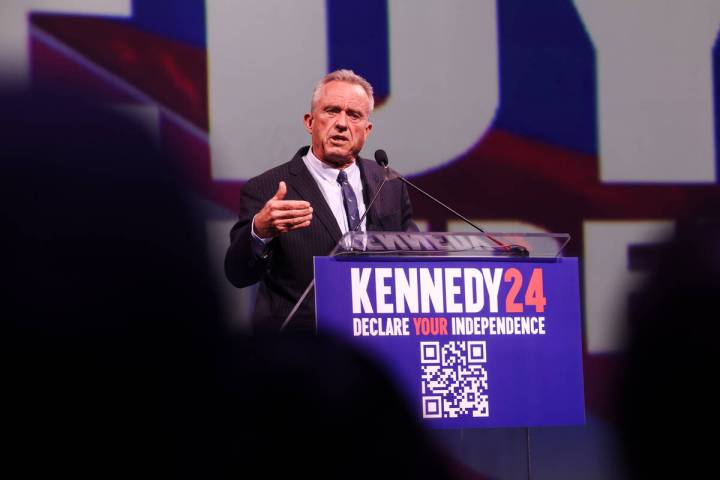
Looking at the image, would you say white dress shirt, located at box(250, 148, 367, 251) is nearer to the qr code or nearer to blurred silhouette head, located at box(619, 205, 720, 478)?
the qr code

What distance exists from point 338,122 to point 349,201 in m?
0.26

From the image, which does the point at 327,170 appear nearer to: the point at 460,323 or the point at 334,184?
the point at 334,184

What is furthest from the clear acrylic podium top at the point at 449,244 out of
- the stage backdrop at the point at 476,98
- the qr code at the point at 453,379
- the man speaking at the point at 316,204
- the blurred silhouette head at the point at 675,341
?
the stage backdrop at the point at 476,98

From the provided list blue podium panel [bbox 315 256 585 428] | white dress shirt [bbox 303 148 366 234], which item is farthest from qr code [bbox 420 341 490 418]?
white dress shirt [bbox 303 148 366 234]

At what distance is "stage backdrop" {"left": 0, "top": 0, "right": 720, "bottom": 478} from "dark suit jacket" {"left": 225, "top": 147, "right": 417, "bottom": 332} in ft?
2.99

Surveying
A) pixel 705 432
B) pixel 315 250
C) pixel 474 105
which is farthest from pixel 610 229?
pixel 315 250

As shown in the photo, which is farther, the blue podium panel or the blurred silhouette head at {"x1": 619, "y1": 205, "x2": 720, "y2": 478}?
the blurred silhouette head at {"x1": 619, "y1": 205, "x2": 720, "y2": 478}

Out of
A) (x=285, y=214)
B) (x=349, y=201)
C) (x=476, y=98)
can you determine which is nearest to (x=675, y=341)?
(x=476, y=98)

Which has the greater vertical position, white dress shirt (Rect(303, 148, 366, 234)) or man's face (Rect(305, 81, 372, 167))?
Answer: man's face (Rect(305, 81, 372, 167))

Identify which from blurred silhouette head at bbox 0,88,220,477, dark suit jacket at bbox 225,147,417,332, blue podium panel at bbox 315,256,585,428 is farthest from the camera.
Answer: dark suit jacket at bbox 225,147,417,332

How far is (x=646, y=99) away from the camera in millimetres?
4320

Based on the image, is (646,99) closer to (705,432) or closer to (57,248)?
(705,432)

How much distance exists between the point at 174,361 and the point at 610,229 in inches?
139

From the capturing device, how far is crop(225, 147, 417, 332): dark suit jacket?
254 cm
